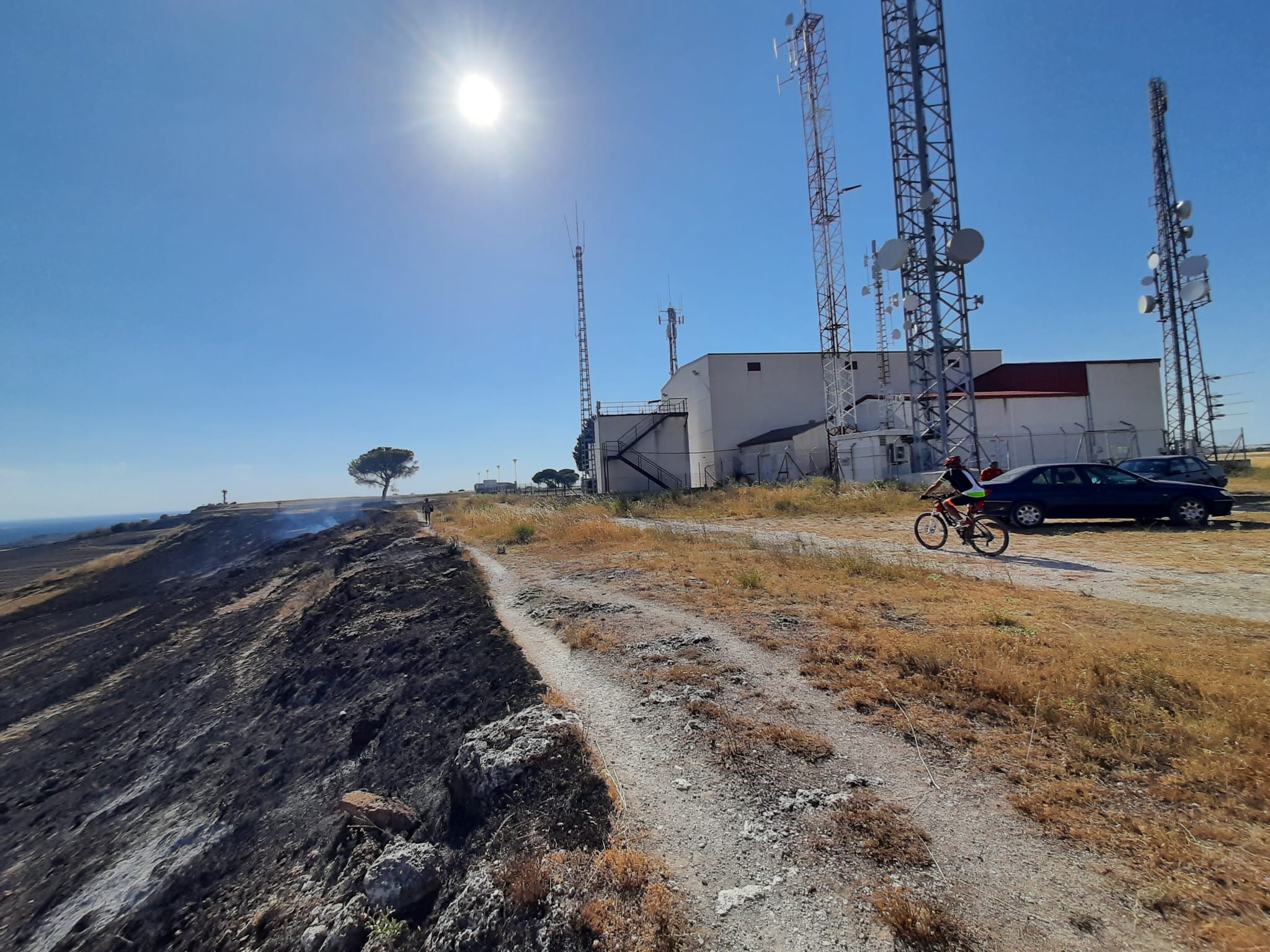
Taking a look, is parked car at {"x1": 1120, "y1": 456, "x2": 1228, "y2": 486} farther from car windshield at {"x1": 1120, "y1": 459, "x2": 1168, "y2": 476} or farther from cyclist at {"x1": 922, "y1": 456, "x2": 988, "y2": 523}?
cyclist at {"x1": 922, "y1": 456, "x2": 988, "y2": 523}

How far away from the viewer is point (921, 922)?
2252 mm

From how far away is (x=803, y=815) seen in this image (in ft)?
10.2

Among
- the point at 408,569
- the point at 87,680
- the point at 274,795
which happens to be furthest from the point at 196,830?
the point at 87,680

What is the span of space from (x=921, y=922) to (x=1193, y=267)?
126ft

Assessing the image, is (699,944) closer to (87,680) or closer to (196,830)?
(196,830)

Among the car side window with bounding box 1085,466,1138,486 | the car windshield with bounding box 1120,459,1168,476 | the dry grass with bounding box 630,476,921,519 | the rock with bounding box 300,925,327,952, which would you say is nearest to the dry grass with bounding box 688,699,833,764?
the rock with bounding box 300,925,327,952

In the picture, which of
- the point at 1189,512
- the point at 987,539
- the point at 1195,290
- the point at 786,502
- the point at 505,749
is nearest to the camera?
the point at 505,749

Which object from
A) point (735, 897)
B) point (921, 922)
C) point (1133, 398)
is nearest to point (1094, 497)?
point (921, 922)

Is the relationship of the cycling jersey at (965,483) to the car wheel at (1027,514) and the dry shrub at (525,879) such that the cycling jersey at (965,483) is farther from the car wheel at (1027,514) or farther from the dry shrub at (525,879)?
the dry shrub at (525,879)

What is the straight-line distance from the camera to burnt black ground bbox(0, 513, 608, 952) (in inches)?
173

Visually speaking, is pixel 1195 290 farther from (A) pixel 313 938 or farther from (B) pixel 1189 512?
(A) pixel 313 938

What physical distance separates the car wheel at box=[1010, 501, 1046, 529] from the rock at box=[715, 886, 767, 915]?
45.4 ft

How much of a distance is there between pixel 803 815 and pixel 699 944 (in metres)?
1.02

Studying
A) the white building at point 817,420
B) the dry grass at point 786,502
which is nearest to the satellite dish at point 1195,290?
the white building at point 817,420
